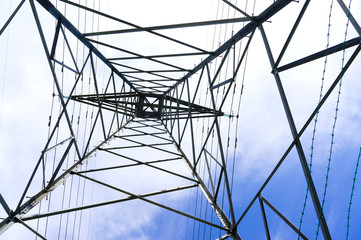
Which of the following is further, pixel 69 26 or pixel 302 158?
pixel 69 26

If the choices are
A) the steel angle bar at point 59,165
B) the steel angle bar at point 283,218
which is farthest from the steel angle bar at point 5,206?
the steel angle bar at point 283,218

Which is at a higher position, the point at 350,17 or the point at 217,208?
the point at 350,17

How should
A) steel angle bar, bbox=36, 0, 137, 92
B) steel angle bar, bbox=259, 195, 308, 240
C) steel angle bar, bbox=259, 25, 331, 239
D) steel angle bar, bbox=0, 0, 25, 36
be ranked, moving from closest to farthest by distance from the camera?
steel angle bar, bbox=259, 25, 331, 239 < steel angle bar, bbox=259, 195, 308, 240 < steel angle bar, bbox=0, 0, 25, 36 < steel angle bar, bbox=36, 0, 137, 92

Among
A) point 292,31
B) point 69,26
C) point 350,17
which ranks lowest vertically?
point 350,17

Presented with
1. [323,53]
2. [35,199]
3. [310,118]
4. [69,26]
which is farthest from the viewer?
[69,26]

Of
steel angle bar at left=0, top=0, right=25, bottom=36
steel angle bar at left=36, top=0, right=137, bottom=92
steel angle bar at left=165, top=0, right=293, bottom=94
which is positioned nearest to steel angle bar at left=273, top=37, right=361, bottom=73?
steel angle bar at left=165, top=0, right=293, bottom=94

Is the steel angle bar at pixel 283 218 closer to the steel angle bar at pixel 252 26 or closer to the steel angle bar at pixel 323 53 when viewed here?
the steel angle bar at pixel 323 53

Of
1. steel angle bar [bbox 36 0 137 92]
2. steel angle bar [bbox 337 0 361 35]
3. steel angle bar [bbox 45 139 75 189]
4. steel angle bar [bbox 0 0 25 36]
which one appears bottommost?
steel angle bar [bbox 45 139 75 189]

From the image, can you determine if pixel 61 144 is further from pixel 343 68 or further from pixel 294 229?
pixel 343 68

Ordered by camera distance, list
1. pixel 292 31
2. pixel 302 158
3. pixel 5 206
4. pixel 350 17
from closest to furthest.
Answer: pixel 350 17 < pixel 302 158 < pixel 292 31 < pixel 5 206

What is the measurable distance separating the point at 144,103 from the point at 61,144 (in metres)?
10.6

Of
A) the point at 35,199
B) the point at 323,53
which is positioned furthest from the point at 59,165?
the point at 323,53

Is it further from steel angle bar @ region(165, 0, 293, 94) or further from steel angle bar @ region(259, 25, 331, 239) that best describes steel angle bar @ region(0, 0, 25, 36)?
steel angle bar @ region(259, 25, 331, 239)

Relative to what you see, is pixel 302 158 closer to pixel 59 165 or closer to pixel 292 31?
pixel 292 31
